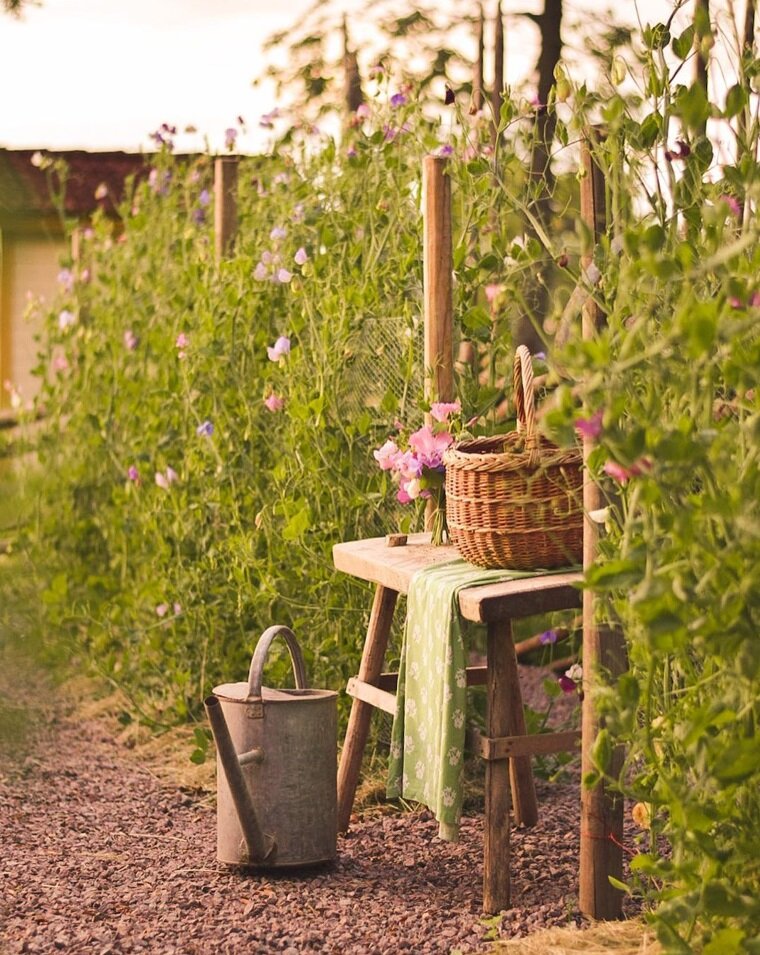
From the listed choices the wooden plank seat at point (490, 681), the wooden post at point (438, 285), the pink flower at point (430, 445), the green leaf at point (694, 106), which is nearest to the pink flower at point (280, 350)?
the wooden post at point (438, 285)

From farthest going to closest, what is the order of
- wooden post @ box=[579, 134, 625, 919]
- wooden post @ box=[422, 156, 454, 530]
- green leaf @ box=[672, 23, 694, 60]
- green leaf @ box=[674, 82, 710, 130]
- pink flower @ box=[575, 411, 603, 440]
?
wooden post @ box=[422, 156, 454, 530]
wooden post @ box=[579, 134, 625, 919]
green leaf @ box=[672, 23, 694, 60]
green leaf @ box=[674, 82, 710, 130]
pink flower @ box=[575, 411, 603, 440]

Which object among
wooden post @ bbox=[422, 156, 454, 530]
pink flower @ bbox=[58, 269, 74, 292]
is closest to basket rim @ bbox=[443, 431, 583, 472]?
wooden post @ bbox=[422, 156, 454, 530]

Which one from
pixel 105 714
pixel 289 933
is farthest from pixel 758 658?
pixel 105 714

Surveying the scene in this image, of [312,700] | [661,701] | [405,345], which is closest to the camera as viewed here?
[661,701]

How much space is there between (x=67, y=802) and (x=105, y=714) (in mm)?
1187

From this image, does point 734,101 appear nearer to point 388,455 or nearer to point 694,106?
point 694,106

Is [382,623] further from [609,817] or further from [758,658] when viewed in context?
[758,658]

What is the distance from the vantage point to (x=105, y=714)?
5590 mm

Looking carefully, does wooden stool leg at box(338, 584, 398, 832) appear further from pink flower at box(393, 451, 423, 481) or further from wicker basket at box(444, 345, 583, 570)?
wicker basket at box(444, 345, 583, 570)

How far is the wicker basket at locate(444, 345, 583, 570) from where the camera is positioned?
322cm

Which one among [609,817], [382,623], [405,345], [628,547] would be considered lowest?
[609,817]

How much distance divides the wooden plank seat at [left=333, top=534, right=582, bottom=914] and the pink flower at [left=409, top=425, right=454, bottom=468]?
0.75ft

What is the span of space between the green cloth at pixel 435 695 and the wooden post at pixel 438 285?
1.89 feet

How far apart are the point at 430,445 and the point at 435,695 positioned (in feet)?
2.23
